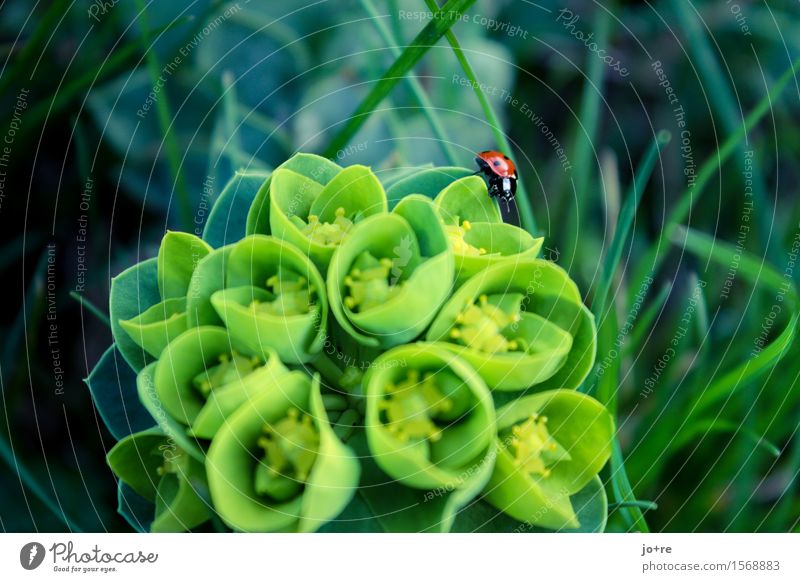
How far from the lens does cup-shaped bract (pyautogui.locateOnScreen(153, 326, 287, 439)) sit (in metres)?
0.39

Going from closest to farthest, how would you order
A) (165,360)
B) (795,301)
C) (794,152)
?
(165,360) → (795,301) → (794,152)

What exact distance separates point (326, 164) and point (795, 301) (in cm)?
41

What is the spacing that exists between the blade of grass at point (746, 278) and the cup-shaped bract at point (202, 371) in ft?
1.23

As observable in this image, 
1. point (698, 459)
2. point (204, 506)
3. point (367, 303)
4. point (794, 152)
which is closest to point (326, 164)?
point (367, 303)

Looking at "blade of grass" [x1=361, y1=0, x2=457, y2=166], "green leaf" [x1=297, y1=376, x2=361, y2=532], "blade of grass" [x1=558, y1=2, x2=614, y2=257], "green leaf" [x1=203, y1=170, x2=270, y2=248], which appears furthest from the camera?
"blade of grass" [x1=558, y1=2, x2=614, y2=257]

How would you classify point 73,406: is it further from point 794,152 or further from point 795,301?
point 794,152

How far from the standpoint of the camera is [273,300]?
0.43m

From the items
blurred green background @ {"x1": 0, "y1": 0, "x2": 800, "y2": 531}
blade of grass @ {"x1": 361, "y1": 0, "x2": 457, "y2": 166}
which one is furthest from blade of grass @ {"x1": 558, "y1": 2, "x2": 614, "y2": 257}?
blade of grass @ {"x1": 361, "y1": 0, "x2": 457, "y2": 166}

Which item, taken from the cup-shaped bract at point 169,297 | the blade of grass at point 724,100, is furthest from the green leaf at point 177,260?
the blade of grass at point 724,100

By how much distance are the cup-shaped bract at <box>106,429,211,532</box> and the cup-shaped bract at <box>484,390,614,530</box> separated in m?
0.17

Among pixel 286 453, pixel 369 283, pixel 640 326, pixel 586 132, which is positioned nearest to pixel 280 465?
pixel 286 453

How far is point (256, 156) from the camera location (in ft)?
2.22
